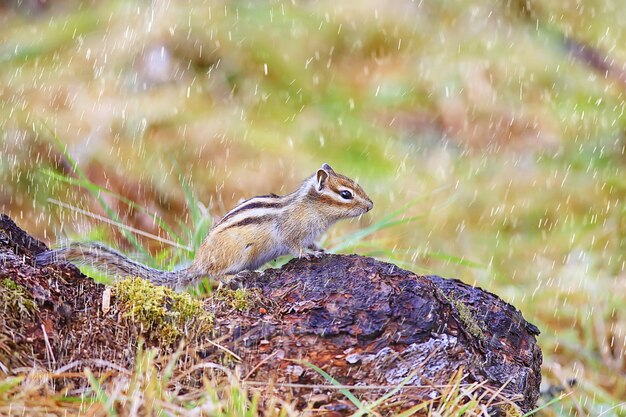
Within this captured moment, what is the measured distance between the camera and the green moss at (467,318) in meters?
2.80

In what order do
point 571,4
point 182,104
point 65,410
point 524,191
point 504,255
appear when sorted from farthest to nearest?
point 571,4
point 182,104
point 524,191
point 504,255
point 65,410

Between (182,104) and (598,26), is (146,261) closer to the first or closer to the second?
(182,104)

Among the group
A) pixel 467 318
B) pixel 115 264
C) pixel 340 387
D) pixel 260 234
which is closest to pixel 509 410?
pixel 467 318

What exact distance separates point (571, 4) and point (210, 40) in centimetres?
347

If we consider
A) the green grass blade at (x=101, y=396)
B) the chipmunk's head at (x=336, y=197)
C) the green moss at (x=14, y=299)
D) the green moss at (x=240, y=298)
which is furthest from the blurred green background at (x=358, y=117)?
the green grass blade at (x=101, y=396)

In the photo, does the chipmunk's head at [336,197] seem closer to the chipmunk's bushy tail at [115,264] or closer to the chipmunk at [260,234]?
the chipmunk at [260,234]

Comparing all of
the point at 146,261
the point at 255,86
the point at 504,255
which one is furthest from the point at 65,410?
the point at 255,86

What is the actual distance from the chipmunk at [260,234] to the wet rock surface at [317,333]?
2.40 ft

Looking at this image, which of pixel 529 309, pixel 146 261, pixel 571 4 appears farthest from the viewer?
pixel 571 4

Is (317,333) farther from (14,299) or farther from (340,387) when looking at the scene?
(14,299)

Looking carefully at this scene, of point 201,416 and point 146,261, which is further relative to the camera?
point 146,261

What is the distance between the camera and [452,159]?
284 inches

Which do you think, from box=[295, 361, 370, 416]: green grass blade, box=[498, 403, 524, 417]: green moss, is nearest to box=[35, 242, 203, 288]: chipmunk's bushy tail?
box=[295, 361, 370, 416]: green grass blade

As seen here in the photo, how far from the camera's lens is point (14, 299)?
2.45 metres
